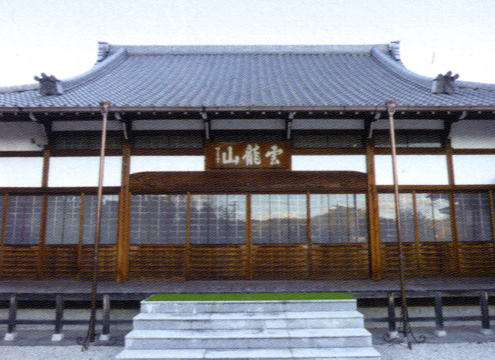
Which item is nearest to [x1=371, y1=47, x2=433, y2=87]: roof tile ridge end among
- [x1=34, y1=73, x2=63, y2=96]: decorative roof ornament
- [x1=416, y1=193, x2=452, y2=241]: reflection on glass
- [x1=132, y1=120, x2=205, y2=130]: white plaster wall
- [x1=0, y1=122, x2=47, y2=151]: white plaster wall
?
[x1=416, y1=193, x2=452, y2=241]: reflection on glass

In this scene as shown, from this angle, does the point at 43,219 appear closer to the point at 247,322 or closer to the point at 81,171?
the point at 81,171

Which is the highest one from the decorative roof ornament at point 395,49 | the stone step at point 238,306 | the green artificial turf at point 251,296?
the decorative roof ornament at point 395,49

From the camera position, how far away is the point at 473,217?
8.54 meters

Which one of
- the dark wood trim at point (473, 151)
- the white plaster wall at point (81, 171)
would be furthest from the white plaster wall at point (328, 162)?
the white plaster wall at point (81, 171)

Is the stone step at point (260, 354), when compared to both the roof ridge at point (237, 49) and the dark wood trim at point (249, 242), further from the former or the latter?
the roof ridge at point (237, 49)

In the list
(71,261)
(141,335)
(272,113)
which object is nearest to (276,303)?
(141,335)

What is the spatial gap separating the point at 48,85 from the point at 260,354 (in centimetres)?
867

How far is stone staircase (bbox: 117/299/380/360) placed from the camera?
5457 mm

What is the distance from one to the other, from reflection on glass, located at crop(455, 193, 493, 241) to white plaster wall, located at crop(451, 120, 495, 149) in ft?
4.34

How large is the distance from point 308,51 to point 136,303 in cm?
1209

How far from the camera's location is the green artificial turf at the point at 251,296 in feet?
21.3

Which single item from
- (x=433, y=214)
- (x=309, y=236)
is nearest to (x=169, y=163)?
(x=309, y=236)

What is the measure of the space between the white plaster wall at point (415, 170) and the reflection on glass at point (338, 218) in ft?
2.76

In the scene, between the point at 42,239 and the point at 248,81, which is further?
the point at 248,81
